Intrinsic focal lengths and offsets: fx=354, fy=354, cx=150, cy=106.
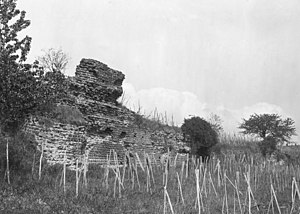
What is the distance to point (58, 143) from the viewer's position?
44.4 ft

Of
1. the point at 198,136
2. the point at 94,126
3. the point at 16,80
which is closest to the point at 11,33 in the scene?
the point at 16,80

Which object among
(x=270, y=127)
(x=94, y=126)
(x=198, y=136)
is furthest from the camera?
(x=270, y=127)

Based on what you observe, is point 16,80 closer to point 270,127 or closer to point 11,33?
point 11,33

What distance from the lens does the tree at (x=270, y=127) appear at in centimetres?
3878

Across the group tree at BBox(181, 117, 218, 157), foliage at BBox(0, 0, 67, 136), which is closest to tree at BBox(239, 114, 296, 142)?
tree at BBox(181, 117, 218, 157)

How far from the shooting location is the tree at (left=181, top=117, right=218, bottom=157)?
68.7 feet

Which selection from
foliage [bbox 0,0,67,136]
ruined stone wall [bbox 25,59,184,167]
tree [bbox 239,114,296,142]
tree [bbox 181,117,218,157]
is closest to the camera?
foliage [bbox 0,0,67,136]

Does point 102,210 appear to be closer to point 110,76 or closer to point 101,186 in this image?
point 101,186

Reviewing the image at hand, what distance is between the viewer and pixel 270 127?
38906mm

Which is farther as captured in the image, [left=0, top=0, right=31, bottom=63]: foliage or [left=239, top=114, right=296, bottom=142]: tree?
[left=239, top=114, right=296, bottom=142]: tree

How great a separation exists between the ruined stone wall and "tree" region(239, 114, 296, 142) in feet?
79.6

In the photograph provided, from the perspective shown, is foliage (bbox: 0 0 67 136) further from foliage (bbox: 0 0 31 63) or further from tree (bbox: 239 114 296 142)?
tree (bbox: 239 114 296 142)

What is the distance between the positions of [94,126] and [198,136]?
25.9ft

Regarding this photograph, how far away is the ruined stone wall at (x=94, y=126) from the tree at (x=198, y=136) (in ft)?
13.0
